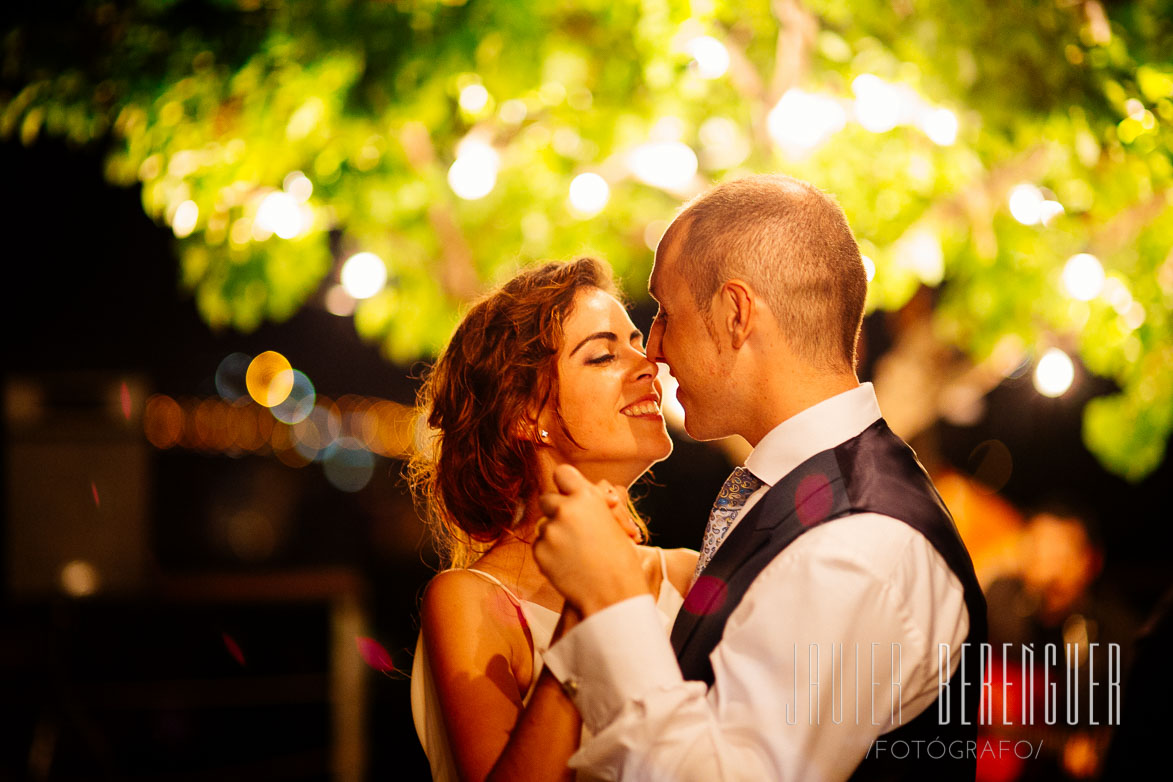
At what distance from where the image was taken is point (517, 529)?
237cm

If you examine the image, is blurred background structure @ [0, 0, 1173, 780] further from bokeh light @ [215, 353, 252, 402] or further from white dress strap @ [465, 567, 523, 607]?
bokeh light @ [215, 353, 252, 402]

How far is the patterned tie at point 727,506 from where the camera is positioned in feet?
6.20

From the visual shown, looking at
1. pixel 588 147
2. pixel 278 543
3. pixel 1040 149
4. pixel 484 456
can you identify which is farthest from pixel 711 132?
pixel 278 543

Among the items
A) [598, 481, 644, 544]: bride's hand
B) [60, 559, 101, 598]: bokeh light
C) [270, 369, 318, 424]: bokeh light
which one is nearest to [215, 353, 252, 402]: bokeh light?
[270, 369, 318, 424]: bokeh light

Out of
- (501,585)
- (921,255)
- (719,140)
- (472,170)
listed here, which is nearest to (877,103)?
(921,255)

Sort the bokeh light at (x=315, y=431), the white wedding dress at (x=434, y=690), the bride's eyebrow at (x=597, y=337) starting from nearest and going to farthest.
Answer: the white wedding dress at (x=434, y=690) < the bride's eyebrow at (x=597, y=337) < the bokeh light at (x=315, y=431)

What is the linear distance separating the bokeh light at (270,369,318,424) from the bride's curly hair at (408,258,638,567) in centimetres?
2387

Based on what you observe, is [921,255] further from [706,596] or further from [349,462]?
[349,462]

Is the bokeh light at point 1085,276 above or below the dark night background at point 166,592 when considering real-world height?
above

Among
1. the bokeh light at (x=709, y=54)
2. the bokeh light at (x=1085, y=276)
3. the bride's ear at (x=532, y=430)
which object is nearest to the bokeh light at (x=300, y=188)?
the bokeh light at (x=709, y=54)

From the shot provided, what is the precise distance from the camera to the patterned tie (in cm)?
189

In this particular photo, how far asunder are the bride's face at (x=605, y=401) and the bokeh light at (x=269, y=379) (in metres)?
22.1

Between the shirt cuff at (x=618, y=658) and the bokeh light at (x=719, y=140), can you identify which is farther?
the bokeh light at (x=719, y=140)

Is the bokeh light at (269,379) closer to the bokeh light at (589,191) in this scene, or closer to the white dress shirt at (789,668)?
the bokeh light at (589,191)
